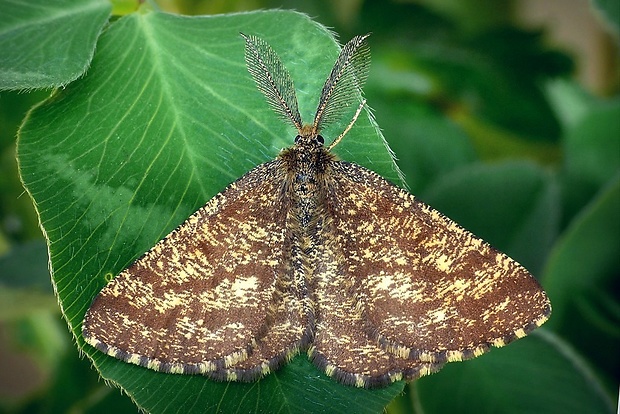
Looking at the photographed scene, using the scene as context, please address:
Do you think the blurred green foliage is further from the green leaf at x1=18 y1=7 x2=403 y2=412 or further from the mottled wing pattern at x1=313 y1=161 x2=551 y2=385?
the mottled wing pattern at x1=313 y1=161 x2=551 y2=385

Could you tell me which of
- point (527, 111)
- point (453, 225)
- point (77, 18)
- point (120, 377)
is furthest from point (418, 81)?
point (120, 377)

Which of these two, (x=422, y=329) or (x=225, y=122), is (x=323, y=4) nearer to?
(x=225, y=122)

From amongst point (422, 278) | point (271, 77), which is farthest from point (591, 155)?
point (271, 77)

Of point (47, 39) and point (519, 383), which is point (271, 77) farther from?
point (519, 383)

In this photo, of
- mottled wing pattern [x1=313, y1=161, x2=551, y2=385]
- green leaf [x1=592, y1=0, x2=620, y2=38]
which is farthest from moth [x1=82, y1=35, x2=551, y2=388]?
green leaf [x1=592, y1=0, x2=620, y2=38]

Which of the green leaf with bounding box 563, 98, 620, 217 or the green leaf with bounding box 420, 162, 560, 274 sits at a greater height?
the green leaf with bounding box 563, 98, 620, 217
